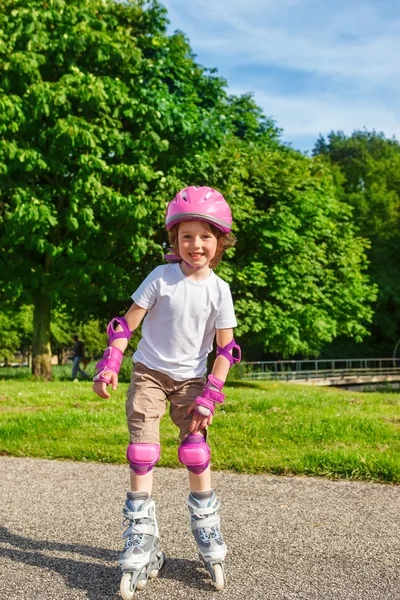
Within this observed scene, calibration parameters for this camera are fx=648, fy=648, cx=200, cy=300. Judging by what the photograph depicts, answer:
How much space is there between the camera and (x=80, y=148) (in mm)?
15234

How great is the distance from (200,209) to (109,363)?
3.07ft

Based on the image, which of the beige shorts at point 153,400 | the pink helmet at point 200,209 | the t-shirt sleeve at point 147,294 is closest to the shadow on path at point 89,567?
the beige shorts at point 153,400

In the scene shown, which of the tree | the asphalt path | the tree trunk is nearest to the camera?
the asphalt path

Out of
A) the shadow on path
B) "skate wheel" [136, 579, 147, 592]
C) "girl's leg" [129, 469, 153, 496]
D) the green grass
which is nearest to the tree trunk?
the green grass

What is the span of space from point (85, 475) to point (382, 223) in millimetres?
42036

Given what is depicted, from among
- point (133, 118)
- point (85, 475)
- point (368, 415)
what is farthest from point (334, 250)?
point (85, 475)

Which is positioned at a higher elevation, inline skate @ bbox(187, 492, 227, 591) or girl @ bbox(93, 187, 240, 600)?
girl @ bbox(93, 187, 240, 600)

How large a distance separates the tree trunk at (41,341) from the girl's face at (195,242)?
14237 millimetres

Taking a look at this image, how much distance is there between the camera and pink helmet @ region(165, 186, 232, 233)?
11.1ft

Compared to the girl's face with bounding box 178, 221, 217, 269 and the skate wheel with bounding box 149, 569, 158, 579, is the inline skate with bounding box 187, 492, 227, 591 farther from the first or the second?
the girl's face with bounding box 178, 221, 217, 269

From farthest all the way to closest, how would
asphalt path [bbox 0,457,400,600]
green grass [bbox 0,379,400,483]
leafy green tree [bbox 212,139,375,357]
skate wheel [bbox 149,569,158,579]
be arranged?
1. leafy green tree [bbox 212,139,375,357]
2. green grass [bbox 0,379,400,483]
3. skate wheel [bbox 149,569,158,579]
4. asphalt path [bbox 0,457,400,600]

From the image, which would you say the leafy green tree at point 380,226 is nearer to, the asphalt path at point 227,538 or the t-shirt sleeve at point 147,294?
the asphalt path at point 227,538

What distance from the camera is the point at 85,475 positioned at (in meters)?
5.36

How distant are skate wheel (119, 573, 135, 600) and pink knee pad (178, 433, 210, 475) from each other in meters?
0.63
